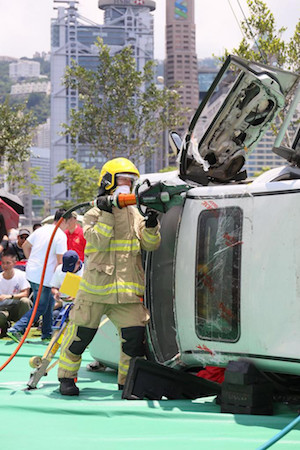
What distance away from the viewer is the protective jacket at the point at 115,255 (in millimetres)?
5535

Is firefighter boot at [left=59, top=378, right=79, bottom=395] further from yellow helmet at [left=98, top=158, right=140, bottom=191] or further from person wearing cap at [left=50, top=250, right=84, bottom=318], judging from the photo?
yellow helmet at [left=98, top=158, right=140, bottom=191]

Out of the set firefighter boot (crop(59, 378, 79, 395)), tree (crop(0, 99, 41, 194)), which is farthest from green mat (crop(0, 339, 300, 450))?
tree (crop(0, 99, 41, 194))

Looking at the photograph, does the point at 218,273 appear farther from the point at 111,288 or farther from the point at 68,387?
the point at 68,387

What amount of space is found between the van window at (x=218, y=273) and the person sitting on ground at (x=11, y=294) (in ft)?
17.2

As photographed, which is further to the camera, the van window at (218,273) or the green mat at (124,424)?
the van window at (218,273)

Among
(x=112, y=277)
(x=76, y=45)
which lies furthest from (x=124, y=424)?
(x=76, y=45)

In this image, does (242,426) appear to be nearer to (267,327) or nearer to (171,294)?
(267,327)

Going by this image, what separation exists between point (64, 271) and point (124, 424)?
327 cm

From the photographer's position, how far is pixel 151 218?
5461 millimetres

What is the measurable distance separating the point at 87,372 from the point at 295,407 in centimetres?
239

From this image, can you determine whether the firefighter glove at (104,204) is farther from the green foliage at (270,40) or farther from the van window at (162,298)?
the green foliage at (270,40)

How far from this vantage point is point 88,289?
556 centimetres

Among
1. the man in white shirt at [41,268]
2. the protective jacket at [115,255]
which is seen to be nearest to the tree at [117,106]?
the man in white shirt at [41,268]

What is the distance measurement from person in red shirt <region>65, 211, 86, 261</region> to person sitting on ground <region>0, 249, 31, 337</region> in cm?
80
